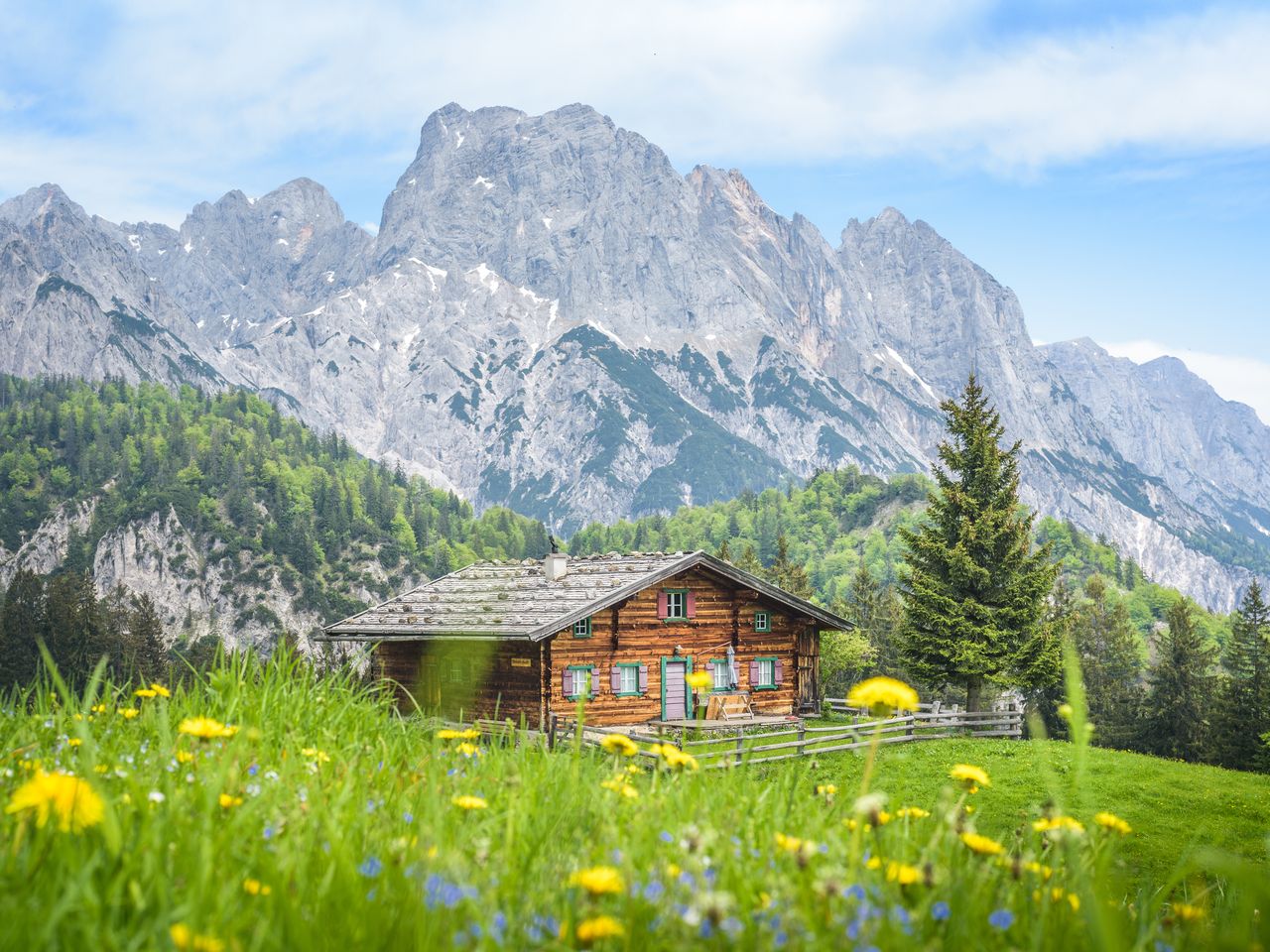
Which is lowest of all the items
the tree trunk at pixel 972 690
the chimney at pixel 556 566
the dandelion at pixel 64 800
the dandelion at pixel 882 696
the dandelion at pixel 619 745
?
the tree trunk at pixel 972 690

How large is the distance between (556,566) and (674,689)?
6.23m

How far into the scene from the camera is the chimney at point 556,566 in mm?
37969

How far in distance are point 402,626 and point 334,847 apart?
1318 inches

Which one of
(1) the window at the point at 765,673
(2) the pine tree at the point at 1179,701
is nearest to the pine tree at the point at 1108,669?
(2) the pine tree at the point at 1179,701

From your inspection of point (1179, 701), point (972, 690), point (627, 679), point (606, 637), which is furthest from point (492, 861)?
point (1179, 701)

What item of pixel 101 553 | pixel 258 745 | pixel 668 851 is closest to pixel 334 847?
pixel 668 851

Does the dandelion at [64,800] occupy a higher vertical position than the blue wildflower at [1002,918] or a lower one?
higher

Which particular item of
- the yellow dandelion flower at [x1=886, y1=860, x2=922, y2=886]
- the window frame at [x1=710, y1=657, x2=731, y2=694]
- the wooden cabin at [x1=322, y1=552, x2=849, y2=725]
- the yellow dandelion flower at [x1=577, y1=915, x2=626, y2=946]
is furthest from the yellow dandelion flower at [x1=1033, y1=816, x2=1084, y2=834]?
the window frame at [x1=710, y1=657, x2=731, y2=694]

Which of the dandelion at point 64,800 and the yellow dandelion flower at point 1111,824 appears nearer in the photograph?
the dandelion at point 64,800

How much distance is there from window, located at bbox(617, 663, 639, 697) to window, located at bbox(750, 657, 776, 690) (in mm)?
5452

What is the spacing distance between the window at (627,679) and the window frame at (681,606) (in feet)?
6.91

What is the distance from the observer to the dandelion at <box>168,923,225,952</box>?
2258 mm

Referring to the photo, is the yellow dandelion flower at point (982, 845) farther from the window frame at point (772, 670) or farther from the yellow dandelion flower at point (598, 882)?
the window frame at point (772, 670)

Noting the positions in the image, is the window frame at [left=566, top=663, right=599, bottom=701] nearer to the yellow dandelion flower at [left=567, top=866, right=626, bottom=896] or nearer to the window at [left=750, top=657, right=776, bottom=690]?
the window at [left=750, top=657, right=776, bottom=690]
